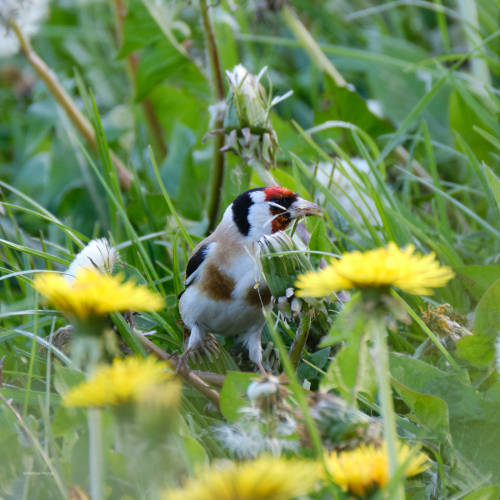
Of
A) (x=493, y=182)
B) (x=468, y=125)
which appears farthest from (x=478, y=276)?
(x=468, y=125)

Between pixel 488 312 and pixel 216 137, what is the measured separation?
853 mm

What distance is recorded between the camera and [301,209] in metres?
1.34

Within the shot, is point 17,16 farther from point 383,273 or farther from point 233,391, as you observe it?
point 383,273

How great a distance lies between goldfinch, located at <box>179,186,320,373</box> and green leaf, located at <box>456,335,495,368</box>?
1.10 feet

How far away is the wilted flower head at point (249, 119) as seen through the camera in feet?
4.77

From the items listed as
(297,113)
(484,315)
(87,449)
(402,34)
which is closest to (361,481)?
(87,449)

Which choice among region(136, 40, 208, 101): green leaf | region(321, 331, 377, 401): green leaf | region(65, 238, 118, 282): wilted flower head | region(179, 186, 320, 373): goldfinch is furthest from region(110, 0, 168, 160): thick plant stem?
region(321, 331, 377, 401): green leaf

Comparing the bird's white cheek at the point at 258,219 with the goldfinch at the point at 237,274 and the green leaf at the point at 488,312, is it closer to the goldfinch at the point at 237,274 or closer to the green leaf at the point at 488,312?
the goldfinch at the point at 237,274

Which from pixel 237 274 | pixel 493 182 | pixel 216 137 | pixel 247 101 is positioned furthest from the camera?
pixel 216 137

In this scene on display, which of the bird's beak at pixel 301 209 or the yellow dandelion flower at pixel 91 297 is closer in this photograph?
the yellow dandelion flower at pixel 91 297

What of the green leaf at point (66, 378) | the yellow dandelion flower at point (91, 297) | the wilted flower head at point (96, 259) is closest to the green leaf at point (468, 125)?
the wilted flower head at point (96, 259)

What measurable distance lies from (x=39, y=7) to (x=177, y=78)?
0.69 m

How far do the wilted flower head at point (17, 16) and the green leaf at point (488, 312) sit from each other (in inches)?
55.7

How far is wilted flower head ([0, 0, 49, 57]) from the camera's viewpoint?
190 centimetres
